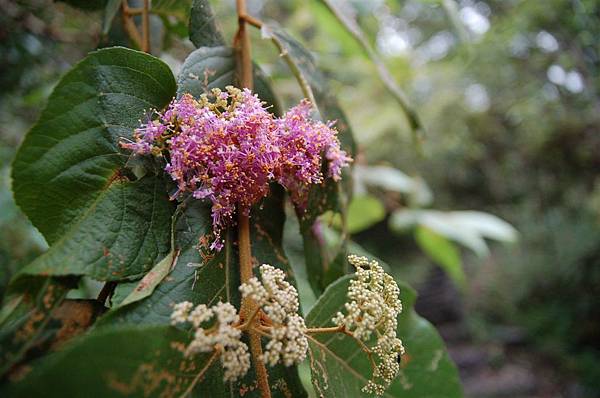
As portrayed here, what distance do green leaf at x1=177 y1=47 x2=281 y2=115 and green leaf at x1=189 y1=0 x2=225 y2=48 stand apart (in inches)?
1.1

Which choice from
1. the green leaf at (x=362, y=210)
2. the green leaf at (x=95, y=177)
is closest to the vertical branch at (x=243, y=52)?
the green leaf at (x=95, y=177)

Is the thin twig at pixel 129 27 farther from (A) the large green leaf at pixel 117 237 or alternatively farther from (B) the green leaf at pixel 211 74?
(A) the large green leaf at pixel 117 237

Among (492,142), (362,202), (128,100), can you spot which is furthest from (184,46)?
(492,142)

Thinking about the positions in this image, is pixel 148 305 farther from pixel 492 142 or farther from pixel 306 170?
pixel 492 142

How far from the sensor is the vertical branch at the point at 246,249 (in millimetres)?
414

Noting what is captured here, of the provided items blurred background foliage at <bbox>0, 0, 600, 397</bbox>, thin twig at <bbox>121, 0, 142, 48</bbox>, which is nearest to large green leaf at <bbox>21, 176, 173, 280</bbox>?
thin twig at <bbox>121, 0, 142, 48</bbox>

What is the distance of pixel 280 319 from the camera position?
0.38 meters

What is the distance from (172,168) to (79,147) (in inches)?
3.3

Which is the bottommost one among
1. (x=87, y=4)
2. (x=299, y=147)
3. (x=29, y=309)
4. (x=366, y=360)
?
(x=29, y=309)

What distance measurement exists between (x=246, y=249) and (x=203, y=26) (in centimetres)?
28

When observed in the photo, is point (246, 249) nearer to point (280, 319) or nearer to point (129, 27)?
point (280, 319)

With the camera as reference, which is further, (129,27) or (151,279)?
(129,27)

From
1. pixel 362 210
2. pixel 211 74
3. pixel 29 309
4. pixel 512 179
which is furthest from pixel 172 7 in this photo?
pixel 512 179

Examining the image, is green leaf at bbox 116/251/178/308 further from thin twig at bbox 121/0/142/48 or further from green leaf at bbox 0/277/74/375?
thin twig at bbox 121/0/142/48
